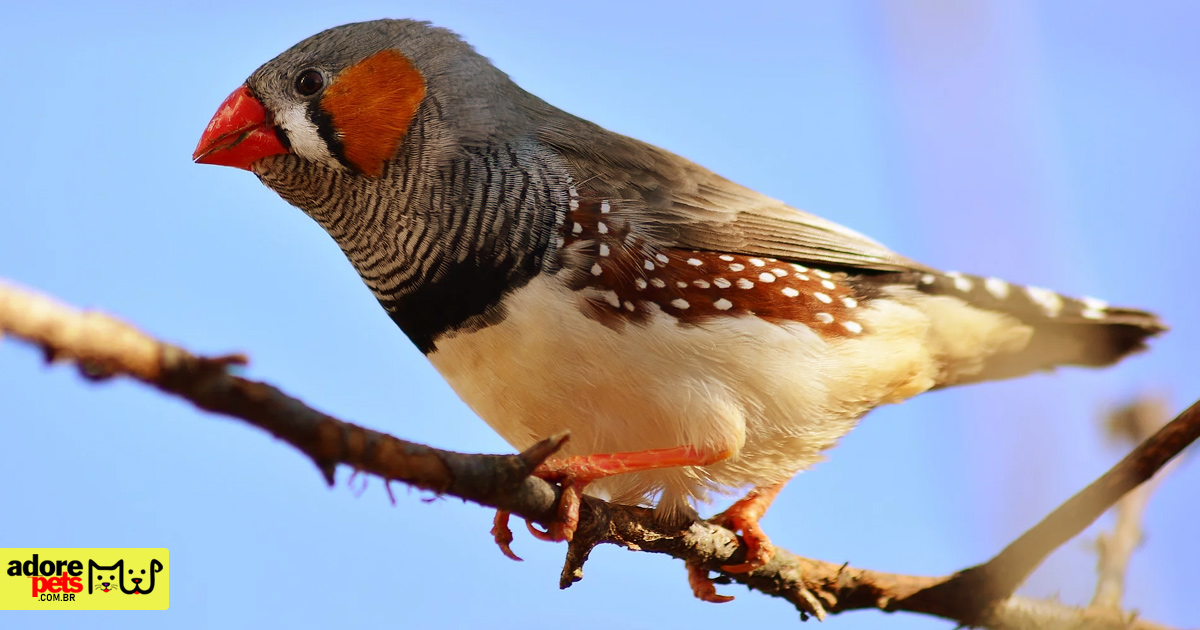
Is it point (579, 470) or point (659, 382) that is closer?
point (579, 470)

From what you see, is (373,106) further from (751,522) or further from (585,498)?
(751,522)

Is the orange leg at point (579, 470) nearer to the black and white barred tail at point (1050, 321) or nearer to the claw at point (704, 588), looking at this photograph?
the claw at point (704, 588)

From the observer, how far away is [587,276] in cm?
355

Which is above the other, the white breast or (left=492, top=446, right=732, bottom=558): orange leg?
the white breast

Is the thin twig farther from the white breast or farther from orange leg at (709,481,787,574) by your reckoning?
orange leg at (709,481,787,574)

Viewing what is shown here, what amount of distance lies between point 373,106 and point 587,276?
1.15 meters

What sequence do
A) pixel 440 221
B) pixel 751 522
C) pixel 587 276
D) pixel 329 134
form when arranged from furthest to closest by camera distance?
1. pixel 751 522
2. pixel 329 134
3. pixel 440 221
4. pixel 587 276

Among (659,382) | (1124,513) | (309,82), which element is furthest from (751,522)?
(309,82)

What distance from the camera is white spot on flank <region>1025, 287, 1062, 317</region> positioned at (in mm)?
4578

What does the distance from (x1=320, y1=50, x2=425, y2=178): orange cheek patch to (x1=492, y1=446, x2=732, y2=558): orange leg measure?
55.1 inches

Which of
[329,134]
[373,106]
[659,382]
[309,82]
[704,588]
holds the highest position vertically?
[309,82]

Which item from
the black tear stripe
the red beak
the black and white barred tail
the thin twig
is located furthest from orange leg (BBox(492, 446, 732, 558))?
the red beak

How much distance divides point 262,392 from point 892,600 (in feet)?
10.5

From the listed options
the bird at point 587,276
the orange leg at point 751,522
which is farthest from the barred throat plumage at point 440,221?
the orange leg at point 751,522
